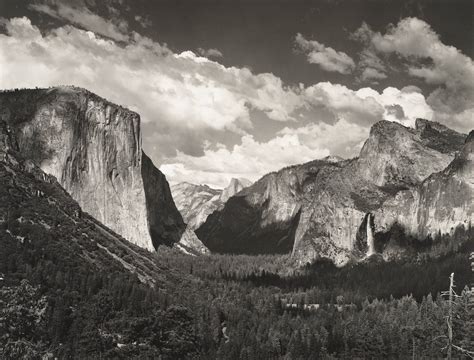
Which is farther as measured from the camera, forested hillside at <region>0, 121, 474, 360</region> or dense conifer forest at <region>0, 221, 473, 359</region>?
forested hillside at <region>0, 121, 474, 360</region>

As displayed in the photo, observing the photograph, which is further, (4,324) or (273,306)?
(273,306)

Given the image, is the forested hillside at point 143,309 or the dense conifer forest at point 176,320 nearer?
the dense conifer forest at point 176,320

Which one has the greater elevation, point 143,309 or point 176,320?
point 143,309

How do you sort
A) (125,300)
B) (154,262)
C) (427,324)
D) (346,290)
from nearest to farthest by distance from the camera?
(125,300) → (427,324) → (154,262) → (346,290)

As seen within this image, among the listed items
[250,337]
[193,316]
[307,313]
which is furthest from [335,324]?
[193,316]

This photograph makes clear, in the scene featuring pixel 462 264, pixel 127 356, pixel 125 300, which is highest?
pixel 462 264

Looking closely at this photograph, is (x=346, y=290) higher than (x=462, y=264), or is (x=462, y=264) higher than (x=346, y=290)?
(x=462, y=264)

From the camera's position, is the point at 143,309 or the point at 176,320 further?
the point at 176,320

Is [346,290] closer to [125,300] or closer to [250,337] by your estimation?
[250,337]

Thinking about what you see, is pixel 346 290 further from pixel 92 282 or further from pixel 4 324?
pixel 4 324

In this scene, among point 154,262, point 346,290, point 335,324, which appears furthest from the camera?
point 346,290
